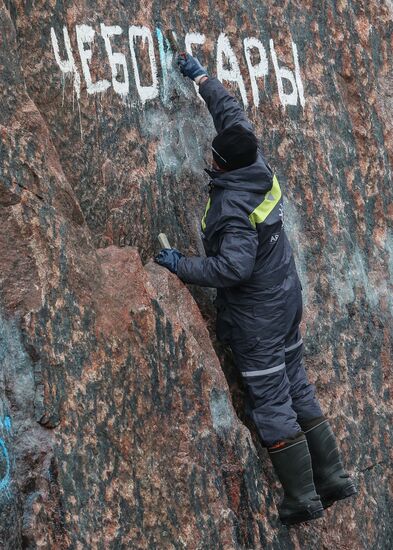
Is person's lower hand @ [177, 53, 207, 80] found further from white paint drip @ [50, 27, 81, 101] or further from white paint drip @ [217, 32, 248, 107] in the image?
white paint drip @ [50, 27, 81, 101]

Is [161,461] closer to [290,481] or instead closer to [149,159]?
[290,481]

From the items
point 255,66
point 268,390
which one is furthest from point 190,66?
point 268,390

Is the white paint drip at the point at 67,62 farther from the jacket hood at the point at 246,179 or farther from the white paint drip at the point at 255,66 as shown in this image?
the white paint drip at the point at 255,66

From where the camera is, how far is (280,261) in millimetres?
6895

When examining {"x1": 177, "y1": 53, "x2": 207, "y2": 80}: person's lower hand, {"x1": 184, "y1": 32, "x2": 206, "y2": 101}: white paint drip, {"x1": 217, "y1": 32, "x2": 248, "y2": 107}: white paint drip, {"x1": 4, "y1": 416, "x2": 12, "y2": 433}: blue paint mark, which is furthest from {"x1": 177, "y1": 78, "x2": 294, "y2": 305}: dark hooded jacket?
{"x1": 4, "y1": 416, "x2": 12, "y2": 433}: blue paint mark

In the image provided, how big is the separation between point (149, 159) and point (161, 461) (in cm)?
249

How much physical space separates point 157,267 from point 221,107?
4.28 ft

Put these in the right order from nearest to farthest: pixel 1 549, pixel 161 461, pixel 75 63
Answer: pixel 1 549, pixel 161 461, pixel 75 63

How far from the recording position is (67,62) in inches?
286

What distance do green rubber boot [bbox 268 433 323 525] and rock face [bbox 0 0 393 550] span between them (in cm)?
19

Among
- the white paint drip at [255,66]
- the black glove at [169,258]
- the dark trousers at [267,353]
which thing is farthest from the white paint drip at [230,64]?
the dark trousers at [267,353]

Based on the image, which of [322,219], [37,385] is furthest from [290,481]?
[322,219]

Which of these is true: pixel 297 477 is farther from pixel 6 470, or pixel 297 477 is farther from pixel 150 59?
pixel 150 59

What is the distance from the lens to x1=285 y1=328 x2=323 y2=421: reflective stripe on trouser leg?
7.13m
